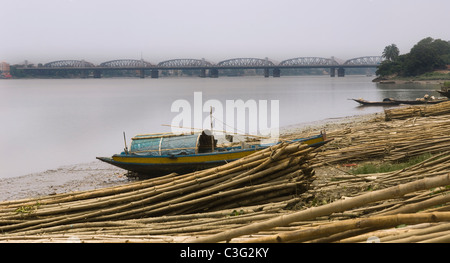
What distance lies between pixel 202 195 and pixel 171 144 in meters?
10.8

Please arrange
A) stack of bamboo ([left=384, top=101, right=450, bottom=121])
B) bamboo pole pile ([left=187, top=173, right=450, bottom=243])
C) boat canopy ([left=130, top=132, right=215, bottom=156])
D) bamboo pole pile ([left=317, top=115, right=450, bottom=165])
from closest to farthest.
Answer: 1. bamboo pole pile ([left=187, top=173, right=450, bottom=243])
2. bamboo pole pile ([left=317, top=115, right=450, bottom=165])
3. boat canopy ([left=130, top=132, right=215, bottom=156])
4. stack of bamboo ([left=384, top=101, right=450, bottom=121])

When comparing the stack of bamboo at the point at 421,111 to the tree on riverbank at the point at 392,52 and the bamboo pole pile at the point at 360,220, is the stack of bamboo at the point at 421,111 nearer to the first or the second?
the bamboo pole pile at the point at 360,220

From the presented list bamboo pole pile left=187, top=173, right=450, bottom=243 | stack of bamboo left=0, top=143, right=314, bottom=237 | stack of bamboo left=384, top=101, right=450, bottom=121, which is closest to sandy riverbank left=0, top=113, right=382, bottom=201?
stack of bamboo left=384, top=101, right=450, bottom=121

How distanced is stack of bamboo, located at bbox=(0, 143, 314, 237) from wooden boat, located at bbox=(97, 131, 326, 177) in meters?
8.74

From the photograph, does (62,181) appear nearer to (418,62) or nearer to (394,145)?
(394,145)

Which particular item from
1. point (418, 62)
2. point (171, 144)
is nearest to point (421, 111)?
point (171, 144)

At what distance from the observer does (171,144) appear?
2005 cm

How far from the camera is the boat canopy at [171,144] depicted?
19703 mm

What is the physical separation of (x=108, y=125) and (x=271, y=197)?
46.5 metres

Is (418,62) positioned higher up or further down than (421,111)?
higher up

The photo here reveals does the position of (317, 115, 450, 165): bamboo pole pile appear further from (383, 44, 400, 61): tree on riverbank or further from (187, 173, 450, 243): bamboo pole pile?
(383, 44, 400, 61): tree on riverbank

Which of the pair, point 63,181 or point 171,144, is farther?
point 63,181

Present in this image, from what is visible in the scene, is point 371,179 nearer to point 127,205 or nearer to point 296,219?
point 127,205

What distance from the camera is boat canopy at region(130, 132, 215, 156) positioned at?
19703 mm
